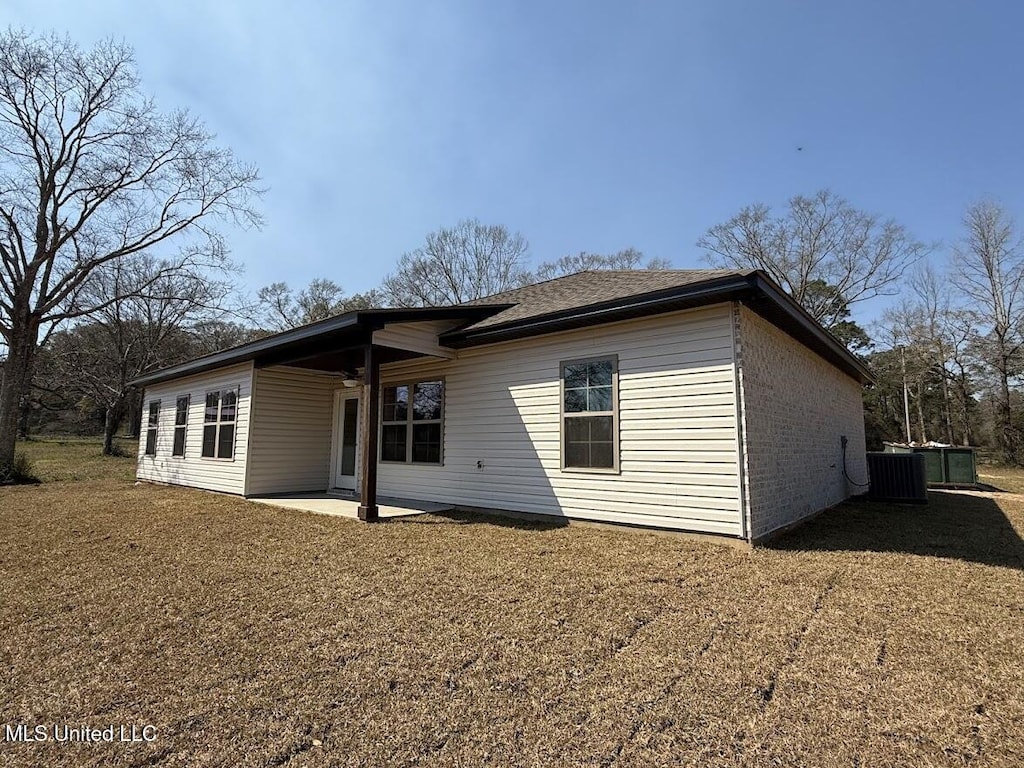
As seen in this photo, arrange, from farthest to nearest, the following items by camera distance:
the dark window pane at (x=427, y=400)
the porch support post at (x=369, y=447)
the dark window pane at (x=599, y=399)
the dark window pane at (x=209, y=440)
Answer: the dark window pane at (x=209, y=440) → the dark window pane at (x=427, y=400) → the porch support post at (x=369, y=447) → the dark window pane at (x=599, y=399)

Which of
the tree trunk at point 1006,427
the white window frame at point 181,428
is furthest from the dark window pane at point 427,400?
the tree trunk at point 1006,427

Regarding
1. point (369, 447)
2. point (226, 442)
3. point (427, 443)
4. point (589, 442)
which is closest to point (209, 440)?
point (226, 442)

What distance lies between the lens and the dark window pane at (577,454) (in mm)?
6659

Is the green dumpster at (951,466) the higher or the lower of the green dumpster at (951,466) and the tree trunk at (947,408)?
the lower

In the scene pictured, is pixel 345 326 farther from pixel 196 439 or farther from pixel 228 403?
pixel 196 439

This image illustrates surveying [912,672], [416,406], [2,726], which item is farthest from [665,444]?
[2,726]

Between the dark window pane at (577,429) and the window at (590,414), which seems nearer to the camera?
the window at (590,414)

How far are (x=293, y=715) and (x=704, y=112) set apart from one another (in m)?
11.2

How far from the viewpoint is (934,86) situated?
9.10 metres

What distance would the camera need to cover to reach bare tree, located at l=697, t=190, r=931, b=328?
23.9 m

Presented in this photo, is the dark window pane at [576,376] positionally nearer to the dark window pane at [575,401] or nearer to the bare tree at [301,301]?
the dark window pane at [575,401]

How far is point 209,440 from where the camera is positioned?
10875 mm

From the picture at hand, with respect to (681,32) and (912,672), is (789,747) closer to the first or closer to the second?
(912,672)

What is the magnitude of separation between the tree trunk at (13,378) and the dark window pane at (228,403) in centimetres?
→ 753
